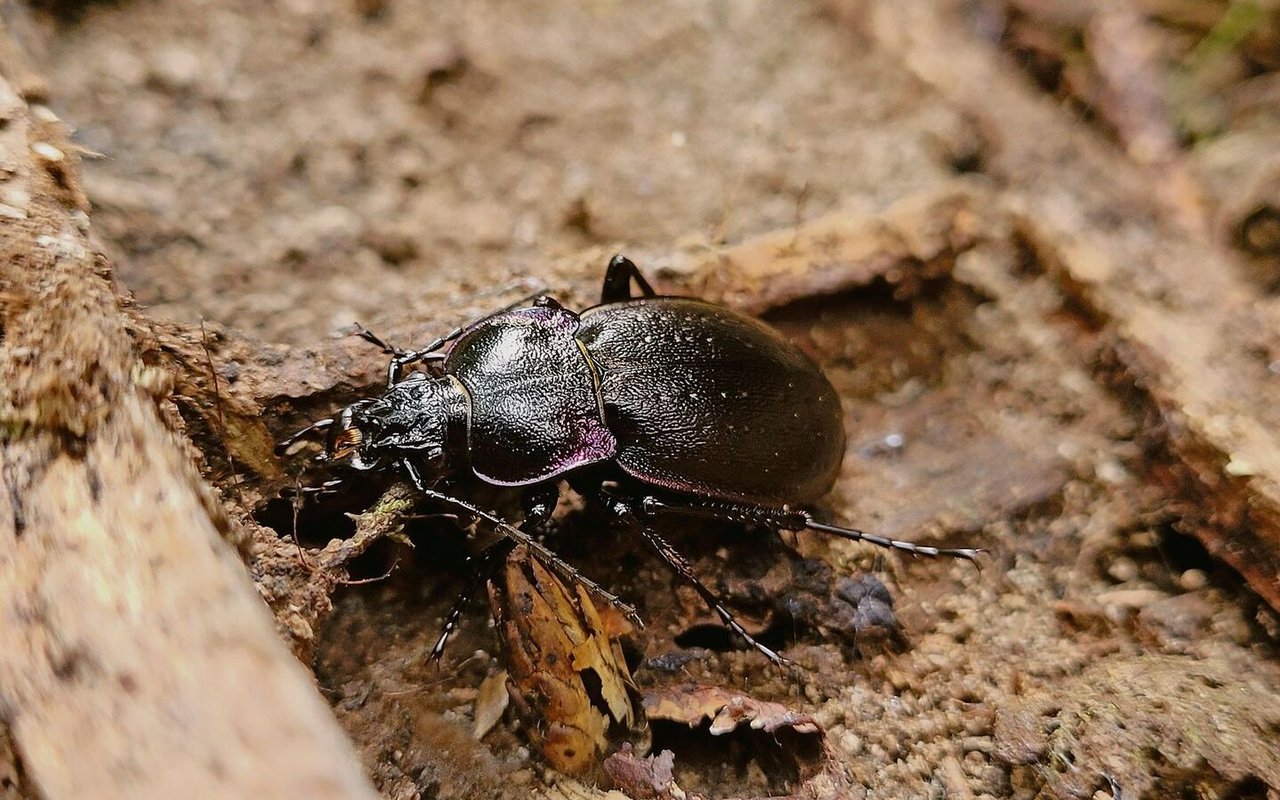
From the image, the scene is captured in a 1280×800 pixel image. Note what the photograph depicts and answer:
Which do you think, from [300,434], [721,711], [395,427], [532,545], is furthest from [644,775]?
[300,434]

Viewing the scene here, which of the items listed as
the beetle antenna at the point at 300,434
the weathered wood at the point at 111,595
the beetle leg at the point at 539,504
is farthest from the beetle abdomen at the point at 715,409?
the weathered wood at the point at 111,595

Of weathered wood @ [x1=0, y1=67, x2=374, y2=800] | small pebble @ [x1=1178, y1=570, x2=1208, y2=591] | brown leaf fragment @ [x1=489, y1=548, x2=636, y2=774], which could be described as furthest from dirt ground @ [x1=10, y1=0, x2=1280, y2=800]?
weathered wood @ [x1=0, y1=67, x2=374, y2=800]

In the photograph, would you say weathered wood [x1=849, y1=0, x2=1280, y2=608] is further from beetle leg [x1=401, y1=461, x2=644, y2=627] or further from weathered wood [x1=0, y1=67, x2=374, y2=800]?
weathered wood [x1=0, y1=67, x2=374, y2=800]

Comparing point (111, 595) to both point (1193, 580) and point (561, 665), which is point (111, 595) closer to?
point (561, 665)

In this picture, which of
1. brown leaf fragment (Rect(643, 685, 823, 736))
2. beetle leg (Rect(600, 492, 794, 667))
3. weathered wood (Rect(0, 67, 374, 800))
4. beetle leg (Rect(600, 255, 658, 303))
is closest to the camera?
weathered wood (Rect(0, 67, 374, 800))

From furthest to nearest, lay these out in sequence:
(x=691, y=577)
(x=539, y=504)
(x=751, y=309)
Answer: (x=751, y=309) < (x=539, y=504) < (x=691, y=577)

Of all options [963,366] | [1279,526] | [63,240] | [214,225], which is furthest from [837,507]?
[214,225]

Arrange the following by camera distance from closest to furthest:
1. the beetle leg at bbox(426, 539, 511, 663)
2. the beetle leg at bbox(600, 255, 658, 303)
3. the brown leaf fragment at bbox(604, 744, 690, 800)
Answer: the brown leaf fragment at bbox(604, 744, 690, 800) → the beetle leg at bbox(426, 539, 511, 663) → the beetle leg at bbox(600, 255, 658, 303)

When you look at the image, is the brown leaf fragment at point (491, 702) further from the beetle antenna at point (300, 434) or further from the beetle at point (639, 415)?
the beetle antenna at point (300, 434)
